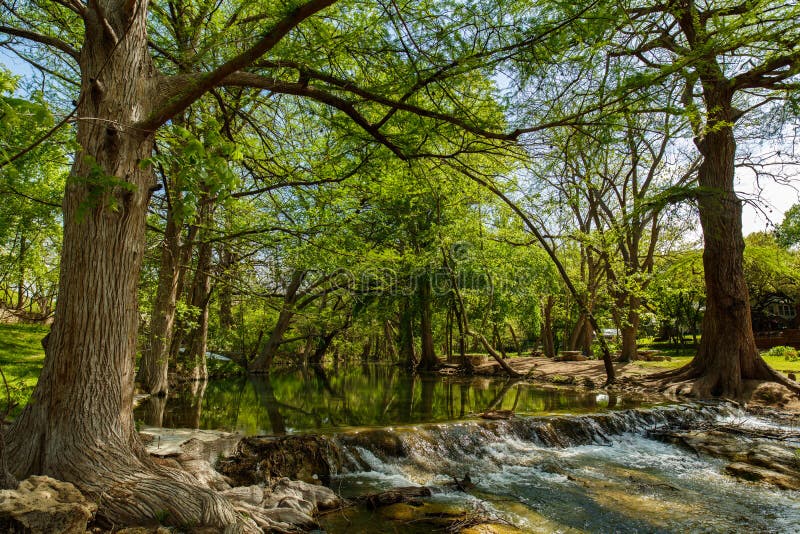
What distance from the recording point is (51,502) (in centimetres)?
346

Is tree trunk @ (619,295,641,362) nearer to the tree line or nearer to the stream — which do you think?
the stream

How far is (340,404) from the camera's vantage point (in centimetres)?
1467

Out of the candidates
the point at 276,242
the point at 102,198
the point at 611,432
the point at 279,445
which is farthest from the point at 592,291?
the point at 102,198

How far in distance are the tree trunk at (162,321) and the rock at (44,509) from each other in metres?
9.40

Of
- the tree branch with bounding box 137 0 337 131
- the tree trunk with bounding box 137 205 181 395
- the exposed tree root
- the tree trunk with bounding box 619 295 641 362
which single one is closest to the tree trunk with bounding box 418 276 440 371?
the tree trunk with bounding box 619 295 641 362

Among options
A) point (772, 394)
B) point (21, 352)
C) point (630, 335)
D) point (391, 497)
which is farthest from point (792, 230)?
point (21, 352)

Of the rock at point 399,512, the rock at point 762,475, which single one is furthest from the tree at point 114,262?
the rock at point 762,475

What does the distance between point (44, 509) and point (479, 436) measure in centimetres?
700

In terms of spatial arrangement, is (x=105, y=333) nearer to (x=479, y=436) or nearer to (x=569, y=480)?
(x=569, y=480)

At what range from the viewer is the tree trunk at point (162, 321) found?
42.1 feet

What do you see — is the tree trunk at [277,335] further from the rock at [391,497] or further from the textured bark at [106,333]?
the textured bark at [106,333]

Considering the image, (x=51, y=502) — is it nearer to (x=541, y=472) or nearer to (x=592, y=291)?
(x=541, y=472)

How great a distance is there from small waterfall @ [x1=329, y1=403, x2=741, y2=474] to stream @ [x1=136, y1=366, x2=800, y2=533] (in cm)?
2

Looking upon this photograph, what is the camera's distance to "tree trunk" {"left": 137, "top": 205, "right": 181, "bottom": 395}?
1284cm
